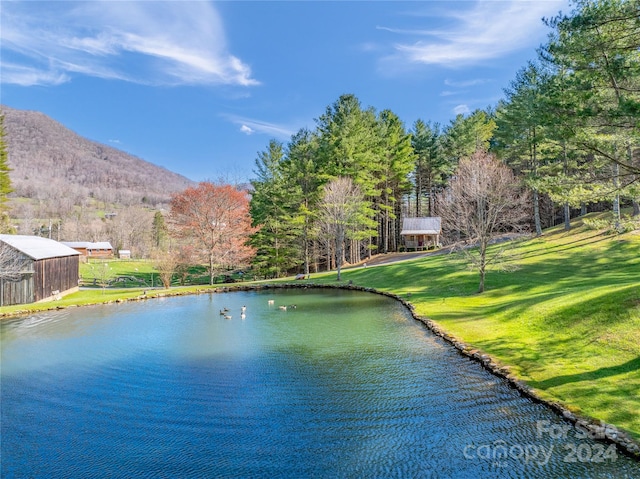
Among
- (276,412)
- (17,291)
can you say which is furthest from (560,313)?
(17,291)

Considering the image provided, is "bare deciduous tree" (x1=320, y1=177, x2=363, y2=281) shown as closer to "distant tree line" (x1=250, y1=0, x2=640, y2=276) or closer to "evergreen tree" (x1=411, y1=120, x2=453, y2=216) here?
"distant tree line" (x1=250, y1=0, x2=640, y2=276)

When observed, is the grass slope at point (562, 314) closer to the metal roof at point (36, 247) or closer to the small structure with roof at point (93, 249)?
the metal roof at point (36, 247)

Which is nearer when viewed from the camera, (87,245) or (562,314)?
(562,314)

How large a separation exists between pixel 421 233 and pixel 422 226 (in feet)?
4.52

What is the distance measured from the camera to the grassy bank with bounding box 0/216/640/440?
26.7ft

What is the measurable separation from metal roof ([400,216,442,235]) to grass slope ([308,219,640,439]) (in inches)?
587

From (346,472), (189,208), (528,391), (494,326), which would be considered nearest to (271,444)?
(346,472)

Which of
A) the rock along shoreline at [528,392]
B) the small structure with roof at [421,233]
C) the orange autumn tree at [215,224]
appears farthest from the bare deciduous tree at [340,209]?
the small structure with roof at [421,233]

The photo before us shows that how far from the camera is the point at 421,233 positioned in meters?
40.7

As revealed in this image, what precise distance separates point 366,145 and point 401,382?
99.5 ft

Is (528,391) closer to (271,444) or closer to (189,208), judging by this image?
(271,444)

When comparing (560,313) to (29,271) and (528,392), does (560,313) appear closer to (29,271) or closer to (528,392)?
(528,392)

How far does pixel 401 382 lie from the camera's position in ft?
31.1

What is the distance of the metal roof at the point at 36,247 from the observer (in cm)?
2470
